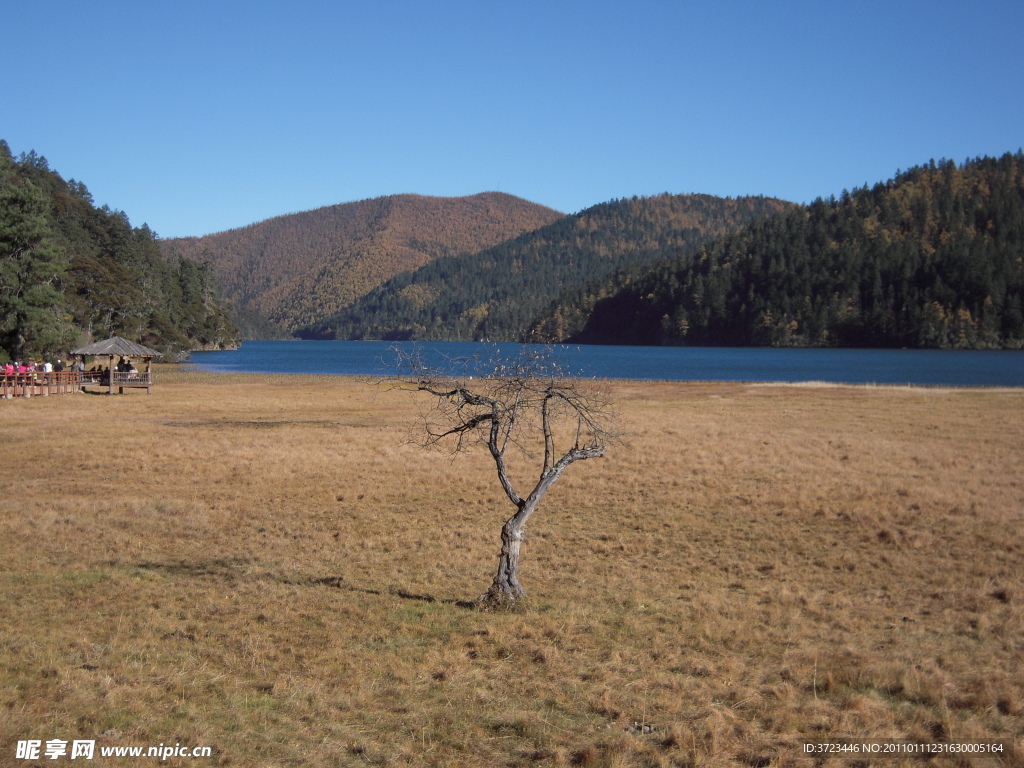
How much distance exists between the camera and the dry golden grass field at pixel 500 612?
732 cm

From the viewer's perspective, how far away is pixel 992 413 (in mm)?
39156

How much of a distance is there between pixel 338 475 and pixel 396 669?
14.1 m

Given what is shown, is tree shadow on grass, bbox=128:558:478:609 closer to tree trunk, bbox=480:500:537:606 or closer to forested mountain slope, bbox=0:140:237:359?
tree trunk, bbox=480:500:537:606

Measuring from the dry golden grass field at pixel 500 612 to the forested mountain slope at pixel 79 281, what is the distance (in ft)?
102

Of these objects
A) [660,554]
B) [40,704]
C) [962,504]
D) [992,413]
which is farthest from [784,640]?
[992,413]

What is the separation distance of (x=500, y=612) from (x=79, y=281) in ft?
267

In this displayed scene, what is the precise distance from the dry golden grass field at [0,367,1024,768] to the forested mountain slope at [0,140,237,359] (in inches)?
1222

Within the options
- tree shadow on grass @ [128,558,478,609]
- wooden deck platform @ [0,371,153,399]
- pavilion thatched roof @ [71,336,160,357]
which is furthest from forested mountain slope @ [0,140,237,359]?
tree shadow on grass @ [128,558,478,609]

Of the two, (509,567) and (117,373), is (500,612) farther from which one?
(117,373)

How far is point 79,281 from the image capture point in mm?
79000

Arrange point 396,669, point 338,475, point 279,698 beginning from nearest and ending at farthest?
point 279,698 < point 396,669 < point 338,475

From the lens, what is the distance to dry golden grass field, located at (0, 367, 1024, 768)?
24.0ft

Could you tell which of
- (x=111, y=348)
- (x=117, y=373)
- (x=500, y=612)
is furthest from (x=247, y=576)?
(x=111, y=348)

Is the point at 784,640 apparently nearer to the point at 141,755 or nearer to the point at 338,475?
the point at 141,755
